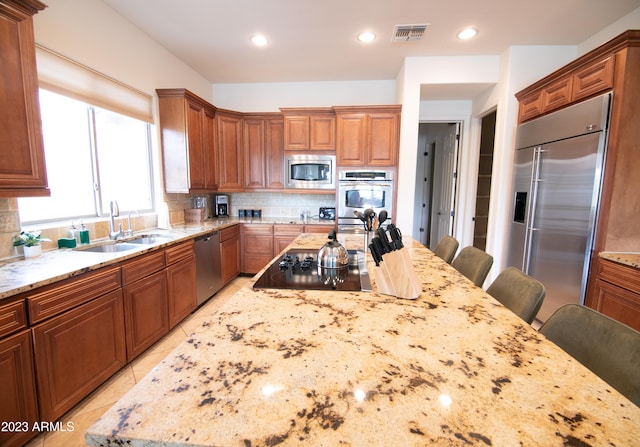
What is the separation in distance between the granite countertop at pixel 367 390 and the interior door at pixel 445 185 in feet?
11.7

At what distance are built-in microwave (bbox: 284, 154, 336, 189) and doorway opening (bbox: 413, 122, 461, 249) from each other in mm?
1888

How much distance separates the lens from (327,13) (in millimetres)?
2449

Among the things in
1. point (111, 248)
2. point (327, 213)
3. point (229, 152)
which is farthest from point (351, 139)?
point (111, 248)

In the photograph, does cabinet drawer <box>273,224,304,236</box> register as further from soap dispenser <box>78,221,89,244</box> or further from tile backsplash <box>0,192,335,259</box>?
soap dispenser <box>78,221,89,244</box>

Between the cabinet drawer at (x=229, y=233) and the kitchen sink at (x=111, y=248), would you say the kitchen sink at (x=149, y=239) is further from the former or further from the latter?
the cabinet drawer at (x=229, y=233)

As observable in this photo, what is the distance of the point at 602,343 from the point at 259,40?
136 inches

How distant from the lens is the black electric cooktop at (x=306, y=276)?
1240mm

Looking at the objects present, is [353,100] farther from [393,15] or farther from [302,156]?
[393,15]

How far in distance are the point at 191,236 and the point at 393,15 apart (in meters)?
2.77

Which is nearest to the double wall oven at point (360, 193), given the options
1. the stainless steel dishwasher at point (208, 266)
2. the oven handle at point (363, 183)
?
the oven handle at point (363, 183)

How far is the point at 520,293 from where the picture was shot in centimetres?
122

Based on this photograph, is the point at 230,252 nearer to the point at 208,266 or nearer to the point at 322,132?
the point at 208,266

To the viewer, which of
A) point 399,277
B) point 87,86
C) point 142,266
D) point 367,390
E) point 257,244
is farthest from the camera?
point 257,244

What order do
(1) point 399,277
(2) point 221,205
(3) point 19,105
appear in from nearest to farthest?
(1) point 399,277 → (3) point 19,105 → (2) point 221,205
